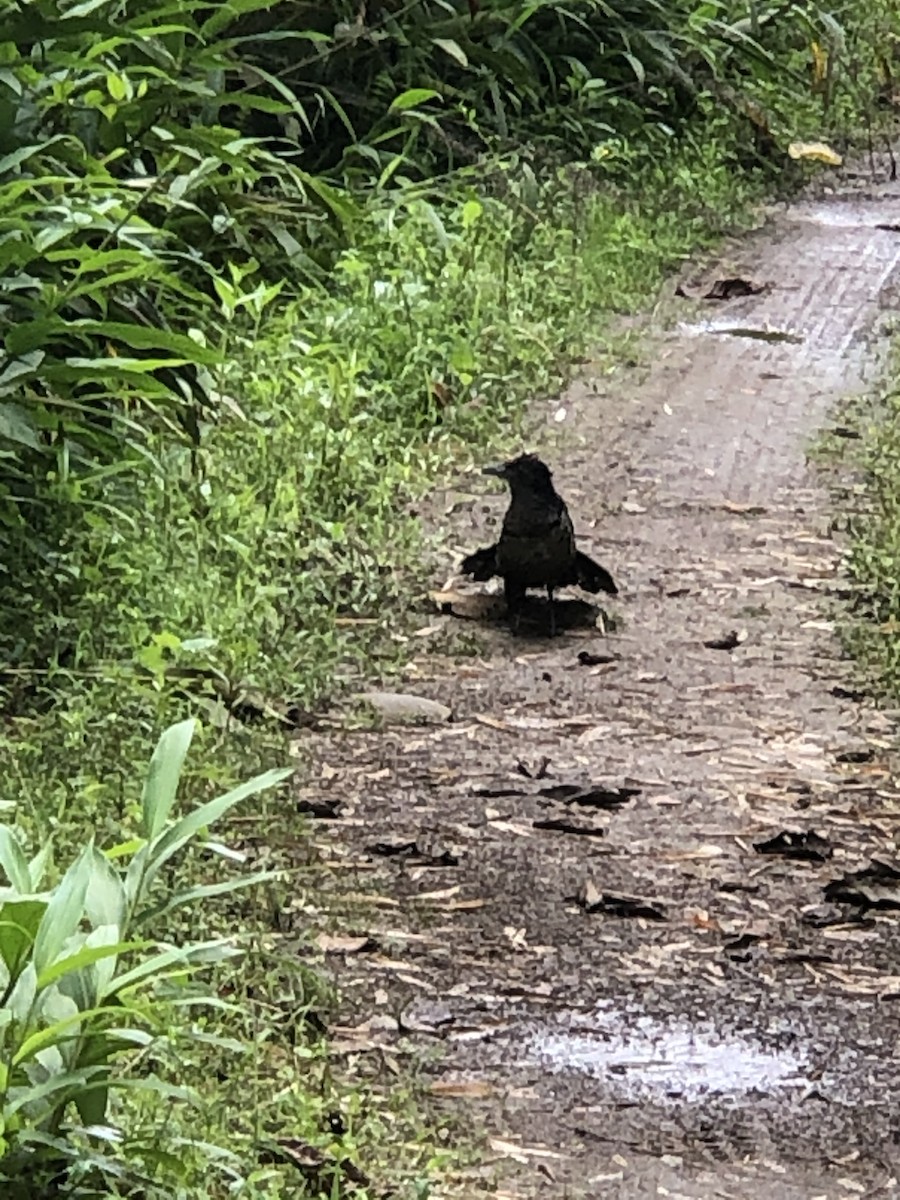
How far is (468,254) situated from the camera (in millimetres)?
7266

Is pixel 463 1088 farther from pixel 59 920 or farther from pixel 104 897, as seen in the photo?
pixel 59 920

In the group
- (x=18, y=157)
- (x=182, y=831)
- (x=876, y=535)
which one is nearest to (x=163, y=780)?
(x=182, y=831)

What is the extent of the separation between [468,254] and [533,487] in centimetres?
246

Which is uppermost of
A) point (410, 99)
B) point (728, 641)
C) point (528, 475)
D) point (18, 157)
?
point (18, 157)

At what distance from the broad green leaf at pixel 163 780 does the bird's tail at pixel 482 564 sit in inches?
85.2

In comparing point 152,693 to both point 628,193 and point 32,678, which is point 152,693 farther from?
point 628,193

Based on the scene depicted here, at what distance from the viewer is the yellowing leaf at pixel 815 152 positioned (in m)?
9.30

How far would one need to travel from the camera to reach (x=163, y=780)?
2.89m

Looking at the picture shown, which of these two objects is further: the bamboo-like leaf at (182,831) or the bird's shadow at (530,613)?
the bird's shadow at (530,613)

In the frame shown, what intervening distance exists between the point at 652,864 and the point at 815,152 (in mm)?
6141

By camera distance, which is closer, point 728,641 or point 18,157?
point 728,641

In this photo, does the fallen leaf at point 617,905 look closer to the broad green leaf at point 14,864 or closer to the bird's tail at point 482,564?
the broad green leaf at point 14,864

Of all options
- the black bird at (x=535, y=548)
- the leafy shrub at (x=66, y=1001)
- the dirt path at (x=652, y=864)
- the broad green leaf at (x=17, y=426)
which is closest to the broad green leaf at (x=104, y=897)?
the leafy shrub at (x=66, y=1001)

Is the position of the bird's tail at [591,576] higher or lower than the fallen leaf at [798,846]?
higher
